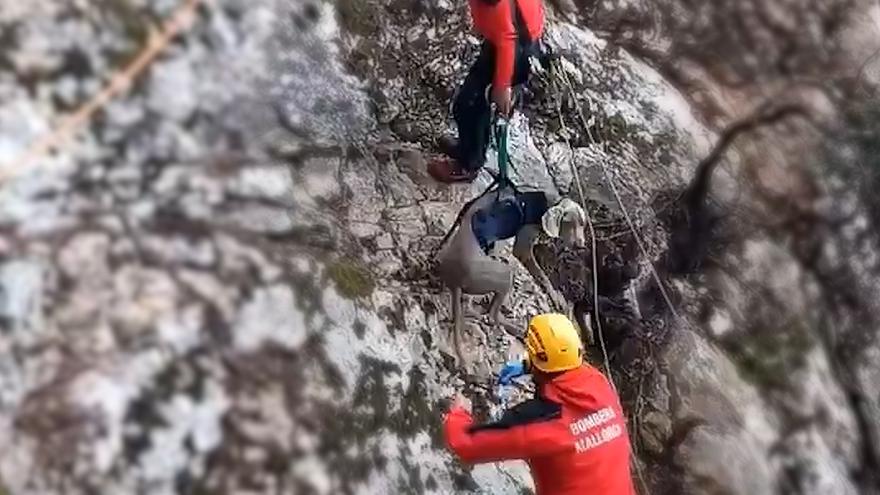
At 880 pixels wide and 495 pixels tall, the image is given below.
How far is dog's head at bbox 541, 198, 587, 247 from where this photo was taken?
4727 mm

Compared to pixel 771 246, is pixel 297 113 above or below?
above

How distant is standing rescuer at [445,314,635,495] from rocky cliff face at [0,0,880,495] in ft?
1.53

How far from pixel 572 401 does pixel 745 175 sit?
3468mm

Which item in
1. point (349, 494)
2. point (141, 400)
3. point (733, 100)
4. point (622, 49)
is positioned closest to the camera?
point (141, 400)

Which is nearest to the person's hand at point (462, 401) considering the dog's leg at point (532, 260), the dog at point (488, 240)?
the dog at point (488, 240)

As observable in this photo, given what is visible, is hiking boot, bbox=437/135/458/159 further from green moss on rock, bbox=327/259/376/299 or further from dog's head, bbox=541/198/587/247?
green moss on rock, bbox=327/259/376/299

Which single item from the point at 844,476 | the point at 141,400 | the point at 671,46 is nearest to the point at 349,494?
the point at 141,400

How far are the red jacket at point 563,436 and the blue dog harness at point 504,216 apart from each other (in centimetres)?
104

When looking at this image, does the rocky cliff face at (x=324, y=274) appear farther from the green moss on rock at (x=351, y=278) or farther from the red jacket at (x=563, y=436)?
the red jacket at (x=563, y=436)

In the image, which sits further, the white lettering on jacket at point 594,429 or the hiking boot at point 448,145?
the hiking boot at point 448,145

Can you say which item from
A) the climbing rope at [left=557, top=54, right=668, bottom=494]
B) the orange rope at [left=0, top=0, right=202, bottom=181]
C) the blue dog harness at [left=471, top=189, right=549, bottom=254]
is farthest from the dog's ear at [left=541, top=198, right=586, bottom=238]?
the orange rope at [left=0, top=0, right=202, bottom=181]

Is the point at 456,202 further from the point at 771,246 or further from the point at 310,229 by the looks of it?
the point at 771,246

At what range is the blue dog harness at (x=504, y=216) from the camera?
4418 mm

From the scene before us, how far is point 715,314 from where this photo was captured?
232 inches
